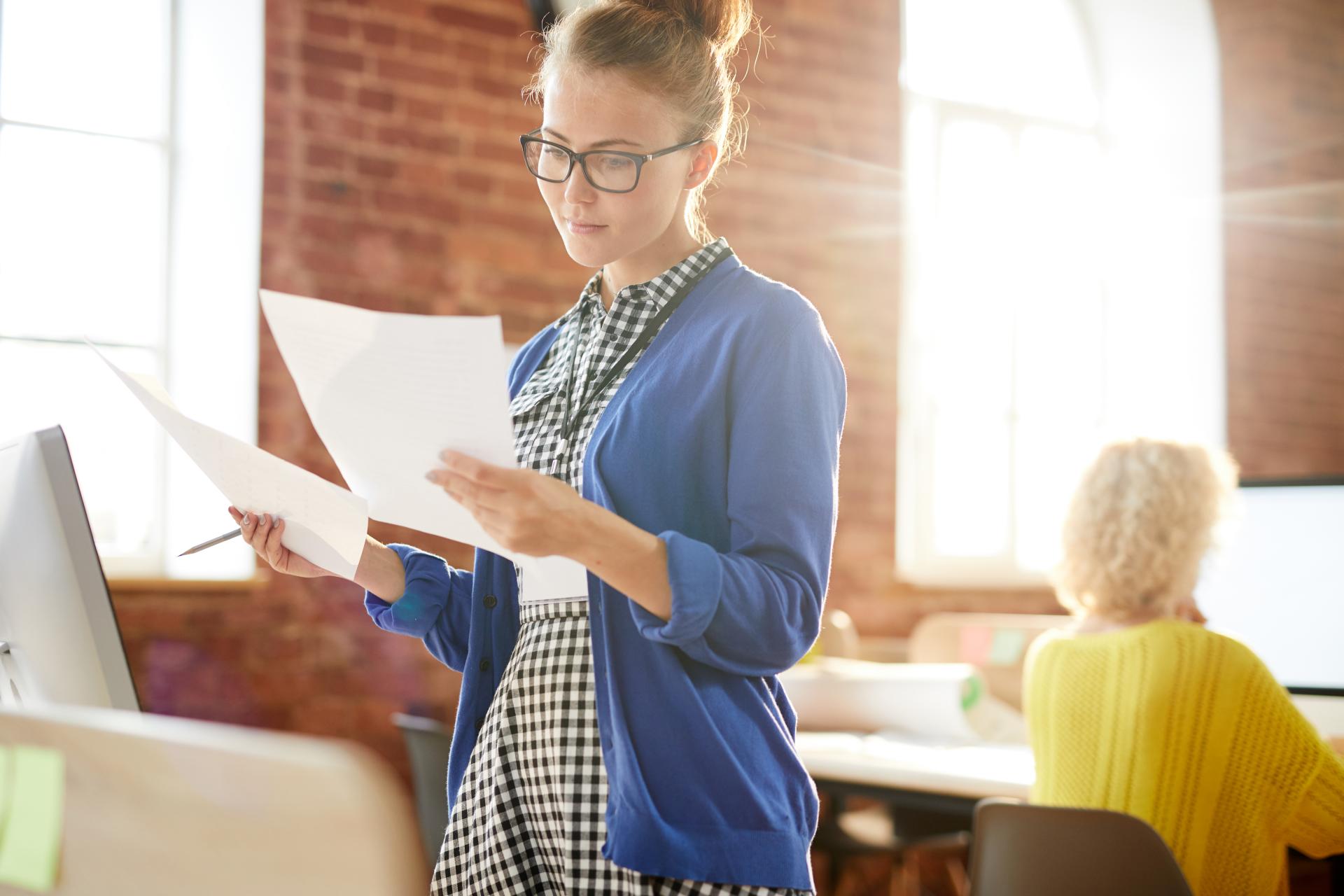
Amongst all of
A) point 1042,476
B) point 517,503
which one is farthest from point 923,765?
point 1042,476

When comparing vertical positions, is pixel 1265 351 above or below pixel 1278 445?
above

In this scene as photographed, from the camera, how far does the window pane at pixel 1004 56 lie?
4.69 meters

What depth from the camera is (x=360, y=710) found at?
3168 millimetres

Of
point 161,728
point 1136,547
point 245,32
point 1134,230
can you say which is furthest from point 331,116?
point 1134,230

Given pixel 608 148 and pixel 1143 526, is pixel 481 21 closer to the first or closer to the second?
pixel 1143 526

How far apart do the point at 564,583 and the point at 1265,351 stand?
4630 mm

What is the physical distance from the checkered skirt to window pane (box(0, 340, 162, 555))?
234 centimetres

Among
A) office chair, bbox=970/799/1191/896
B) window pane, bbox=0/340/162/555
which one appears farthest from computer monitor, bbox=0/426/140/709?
window pane, bbox=0/340/162/555

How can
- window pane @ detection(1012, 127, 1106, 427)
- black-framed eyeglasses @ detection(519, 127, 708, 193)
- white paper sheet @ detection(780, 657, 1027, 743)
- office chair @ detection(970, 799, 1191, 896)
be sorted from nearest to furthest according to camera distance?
black-framed eyeglasses @ detection(519, 127, 708, 193) < office chair @ detection(970, 799, 1191, 896) < white paper sheet @ detection(780, 657, 1027, 743) < window pane @ detection(1012, 127, 1106, 427)

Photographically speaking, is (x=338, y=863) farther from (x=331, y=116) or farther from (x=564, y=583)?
(x=331, y=116)

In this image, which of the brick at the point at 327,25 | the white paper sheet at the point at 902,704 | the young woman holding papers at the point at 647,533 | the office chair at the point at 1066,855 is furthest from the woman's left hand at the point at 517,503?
the brick at the point at 327,25

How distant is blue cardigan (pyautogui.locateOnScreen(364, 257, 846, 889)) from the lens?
3.02ft

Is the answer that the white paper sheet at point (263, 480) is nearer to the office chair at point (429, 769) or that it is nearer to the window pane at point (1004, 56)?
the office chair at point (429, 769)

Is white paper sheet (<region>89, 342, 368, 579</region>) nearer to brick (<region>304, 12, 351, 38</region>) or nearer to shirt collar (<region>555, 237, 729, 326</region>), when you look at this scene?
shirt collar (<region>555, 237, 729, 326</region>)
